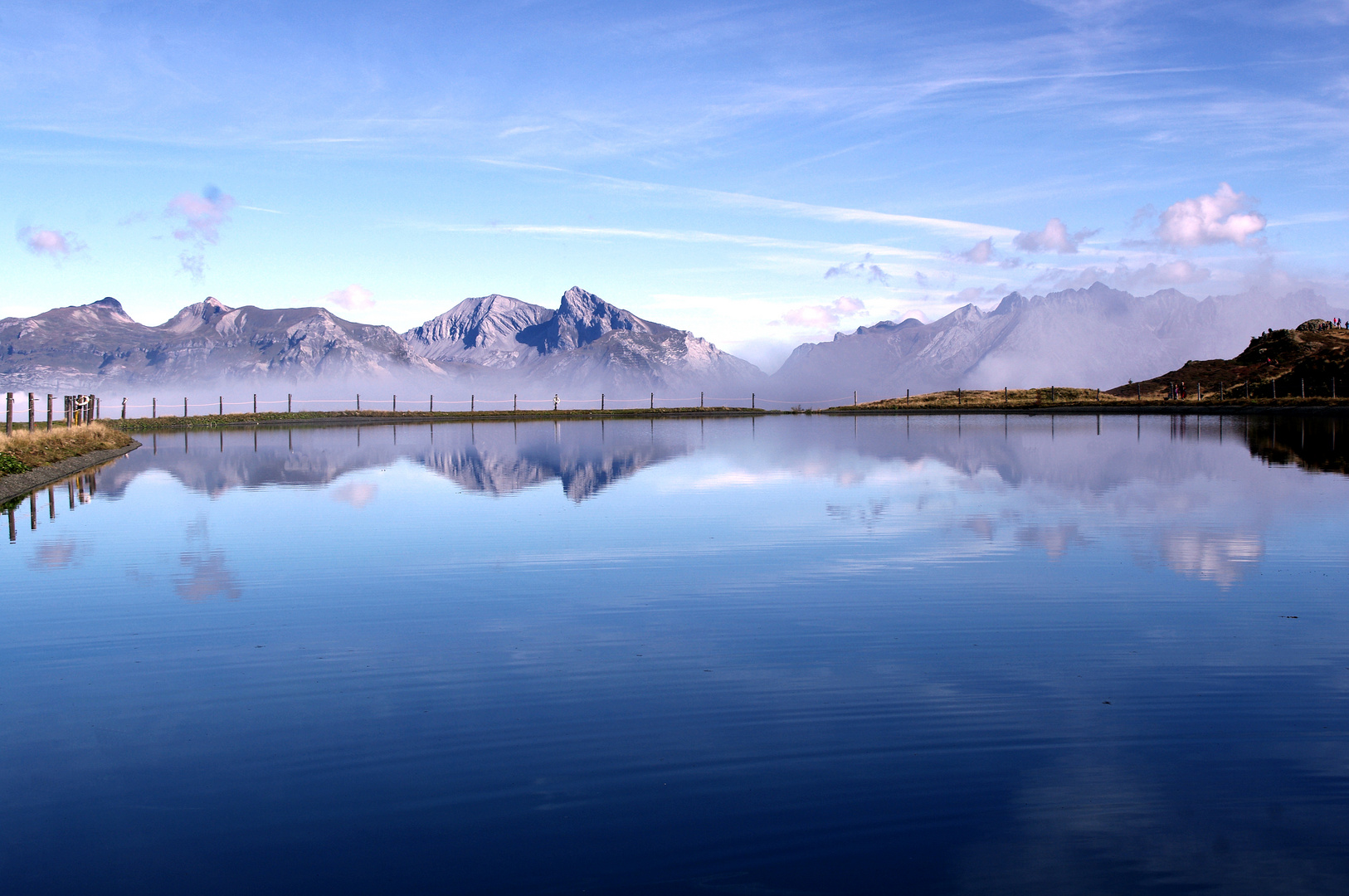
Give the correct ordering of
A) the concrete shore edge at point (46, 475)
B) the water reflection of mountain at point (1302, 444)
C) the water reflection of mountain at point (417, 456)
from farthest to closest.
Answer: the water reflection of mountain at point (1302, 444)
the water reflection of mountain at point (417, 456)
the concrete shore edge at point (46, 475)

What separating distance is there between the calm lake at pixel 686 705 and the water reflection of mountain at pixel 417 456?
1076cm

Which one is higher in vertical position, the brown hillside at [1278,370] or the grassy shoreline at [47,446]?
the brown hillside at [1278,370]

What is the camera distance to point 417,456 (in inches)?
1665

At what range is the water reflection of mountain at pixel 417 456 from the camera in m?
31.2

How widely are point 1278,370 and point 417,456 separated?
96854 mm

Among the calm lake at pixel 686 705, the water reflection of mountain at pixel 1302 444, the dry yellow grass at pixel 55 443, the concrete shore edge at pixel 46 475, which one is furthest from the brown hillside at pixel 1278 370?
the dry yellow grass at pixel 55 443

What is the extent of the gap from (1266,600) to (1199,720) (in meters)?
5.17

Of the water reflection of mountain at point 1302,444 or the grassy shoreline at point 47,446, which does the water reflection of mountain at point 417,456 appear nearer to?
the grassy shoreline at point 47,446

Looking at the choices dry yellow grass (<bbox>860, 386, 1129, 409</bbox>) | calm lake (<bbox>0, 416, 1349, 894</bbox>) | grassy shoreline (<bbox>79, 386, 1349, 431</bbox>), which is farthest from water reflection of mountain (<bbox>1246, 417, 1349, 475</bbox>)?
dry yellow grass (<bbox>860, 386, 1129, 409</bbox>)

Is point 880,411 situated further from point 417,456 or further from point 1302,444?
point 417,456

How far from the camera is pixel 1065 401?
9600 centimetres

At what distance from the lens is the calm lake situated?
6.08 m

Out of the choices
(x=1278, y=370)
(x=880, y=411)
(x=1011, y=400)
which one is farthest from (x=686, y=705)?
(x=1278, y=370)

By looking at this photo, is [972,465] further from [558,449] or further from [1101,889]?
[1101,889]
